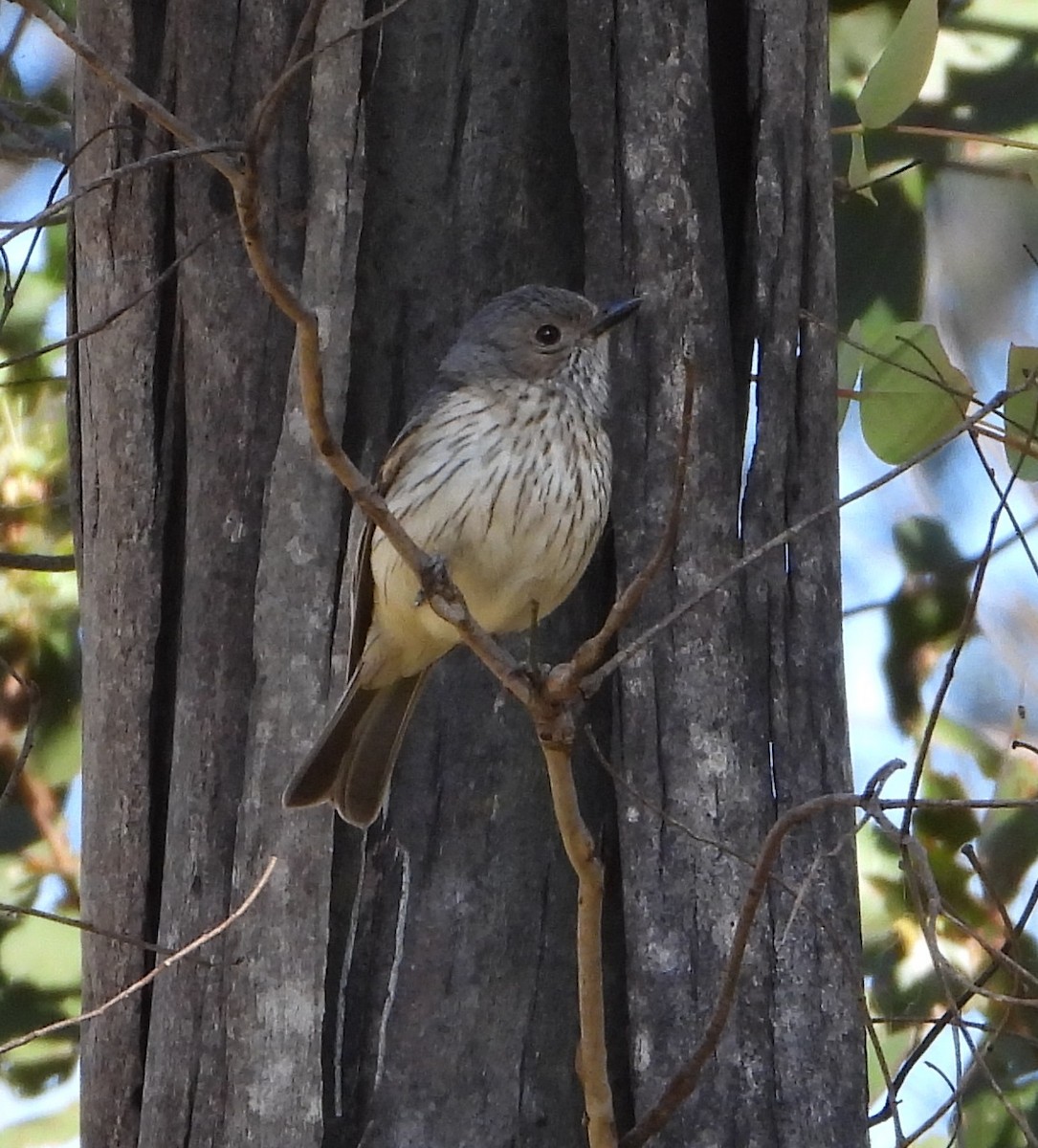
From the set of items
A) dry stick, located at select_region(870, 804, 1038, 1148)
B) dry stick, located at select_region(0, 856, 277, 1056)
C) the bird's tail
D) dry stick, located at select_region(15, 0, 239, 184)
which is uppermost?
dry stick, located at select_region(15, 0, 239, 184)

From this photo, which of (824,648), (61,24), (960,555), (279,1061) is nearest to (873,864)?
(960,555)

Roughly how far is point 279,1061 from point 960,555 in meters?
2.36

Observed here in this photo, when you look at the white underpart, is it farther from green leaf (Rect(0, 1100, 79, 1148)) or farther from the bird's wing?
green leaf (Rect(0, 1100, 79, 1148))

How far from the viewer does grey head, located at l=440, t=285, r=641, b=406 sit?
10.3 ft

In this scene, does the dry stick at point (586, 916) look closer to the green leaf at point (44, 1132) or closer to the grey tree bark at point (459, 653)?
the grey tree bark at point (459, 653)

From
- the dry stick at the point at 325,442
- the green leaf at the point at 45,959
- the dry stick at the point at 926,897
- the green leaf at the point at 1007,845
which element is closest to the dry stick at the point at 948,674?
the dry stick at the point at 926,897

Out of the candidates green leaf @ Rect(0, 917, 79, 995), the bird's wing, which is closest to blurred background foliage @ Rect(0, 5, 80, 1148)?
green leaf @ Rect(0, 917, 79, 995)

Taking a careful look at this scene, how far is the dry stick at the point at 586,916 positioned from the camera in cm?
198

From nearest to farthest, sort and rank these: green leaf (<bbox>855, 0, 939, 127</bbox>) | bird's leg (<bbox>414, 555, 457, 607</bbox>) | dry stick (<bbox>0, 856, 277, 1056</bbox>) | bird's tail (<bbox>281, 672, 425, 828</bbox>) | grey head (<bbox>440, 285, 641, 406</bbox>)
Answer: bird's leg (<bbox>414, 555, 457, 607</bbox>) → dry stick (<bbox>0, 856, 277, 1056</bbox>) → bird's tail (<bbox>281, 672, 425, 828</bbox>) → grey head (<bbox>440, 285, 641, 406</bbox>) → green leaf (<bbox>855, 0, 939, 127</bbox>)

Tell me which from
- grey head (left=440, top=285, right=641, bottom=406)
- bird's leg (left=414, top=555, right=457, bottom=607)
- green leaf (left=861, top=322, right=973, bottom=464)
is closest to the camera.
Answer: bird's leg (left=414, top=555, right=457, bottom=607)

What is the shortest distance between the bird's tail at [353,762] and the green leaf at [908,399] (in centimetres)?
122

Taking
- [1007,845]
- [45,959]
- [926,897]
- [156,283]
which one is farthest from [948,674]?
[45,959]

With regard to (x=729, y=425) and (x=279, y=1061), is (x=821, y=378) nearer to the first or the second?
(x=729, y=425)

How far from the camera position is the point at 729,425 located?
3.14 m
